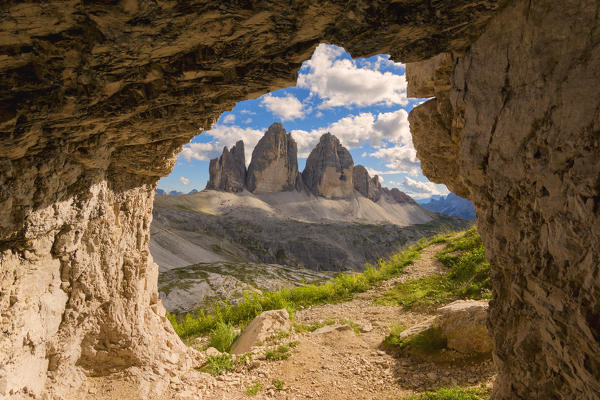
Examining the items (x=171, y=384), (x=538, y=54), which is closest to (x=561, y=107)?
Result: (x=538, y=54)

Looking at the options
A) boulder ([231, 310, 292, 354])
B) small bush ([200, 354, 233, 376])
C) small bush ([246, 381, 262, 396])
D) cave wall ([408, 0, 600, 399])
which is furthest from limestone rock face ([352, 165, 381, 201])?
cave wall ([408, 0, 600, 399])

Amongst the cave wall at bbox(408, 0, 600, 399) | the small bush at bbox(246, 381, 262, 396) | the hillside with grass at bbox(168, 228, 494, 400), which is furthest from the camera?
the hillside with grass at bbox(168, 228, 494, 400)

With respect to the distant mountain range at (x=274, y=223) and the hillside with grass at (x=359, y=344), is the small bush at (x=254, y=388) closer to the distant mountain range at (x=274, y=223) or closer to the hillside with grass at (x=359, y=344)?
the hillside with grass at (x=359, y=344)

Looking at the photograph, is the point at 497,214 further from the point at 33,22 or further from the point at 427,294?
the point at 427,294

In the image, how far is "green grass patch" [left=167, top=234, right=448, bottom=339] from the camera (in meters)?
10.0

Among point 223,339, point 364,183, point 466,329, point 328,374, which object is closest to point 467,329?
point 466,329

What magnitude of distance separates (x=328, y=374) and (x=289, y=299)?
606cm

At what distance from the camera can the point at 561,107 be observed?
2.60 m

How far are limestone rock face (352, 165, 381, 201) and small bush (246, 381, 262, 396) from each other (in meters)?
131

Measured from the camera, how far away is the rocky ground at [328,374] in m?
5.29

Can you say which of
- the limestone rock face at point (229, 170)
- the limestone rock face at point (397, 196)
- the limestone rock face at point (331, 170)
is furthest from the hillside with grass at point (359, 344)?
the limestone rock face at point (397, 196)

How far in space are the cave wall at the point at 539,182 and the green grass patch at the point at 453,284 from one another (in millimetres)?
6637

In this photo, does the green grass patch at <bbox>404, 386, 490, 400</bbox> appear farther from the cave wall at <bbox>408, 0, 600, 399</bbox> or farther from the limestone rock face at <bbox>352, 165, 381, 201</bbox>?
the limestone rock face at <bbox>352, 165, 381, 201</bbox>

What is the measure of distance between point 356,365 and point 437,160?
5.27 m
